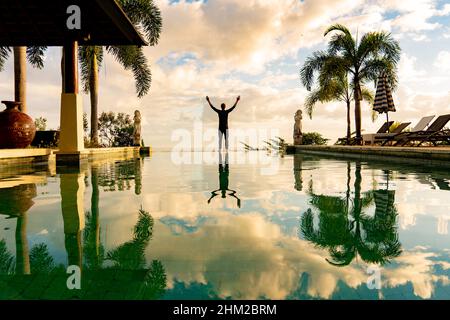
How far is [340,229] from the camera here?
311cm

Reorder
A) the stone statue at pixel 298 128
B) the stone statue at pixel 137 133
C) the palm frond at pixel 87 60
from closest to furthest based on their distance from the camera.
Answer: the palm frond at pixel 87 60, the stone statue at pixel 137 133, the stone statue at pixel 298 128

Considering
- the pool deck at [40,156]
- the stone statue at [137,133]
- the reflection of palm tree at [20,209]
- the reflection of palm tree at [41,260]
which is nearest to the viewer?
the reflection of palm tree at [41,260]

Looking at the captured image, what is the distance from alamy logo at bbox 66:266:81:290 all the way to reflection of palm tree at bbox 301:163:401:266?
169cm

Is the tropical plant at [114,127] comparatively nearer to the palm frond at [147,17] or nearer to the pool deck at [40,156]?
the palm frond at [147,17]

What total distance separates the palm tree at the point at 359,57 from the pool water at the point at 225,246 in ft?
62.6

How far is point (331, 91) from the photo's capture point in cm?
2314

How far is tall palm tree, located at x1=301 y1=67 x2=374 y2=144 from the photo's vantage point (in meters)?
22.3

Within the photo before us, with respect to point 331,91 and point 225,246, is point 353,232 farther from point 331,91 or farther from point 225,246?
point 331,91

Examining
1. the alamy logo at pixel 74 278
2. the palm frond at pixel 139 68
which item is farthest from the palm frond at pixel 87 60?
the alamy logo at pixel 74 278

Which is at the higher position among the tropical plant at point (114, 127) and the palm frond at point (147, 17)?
the palm frond at point (147, 17)

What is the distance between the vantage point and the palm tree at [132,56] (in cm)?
1833
